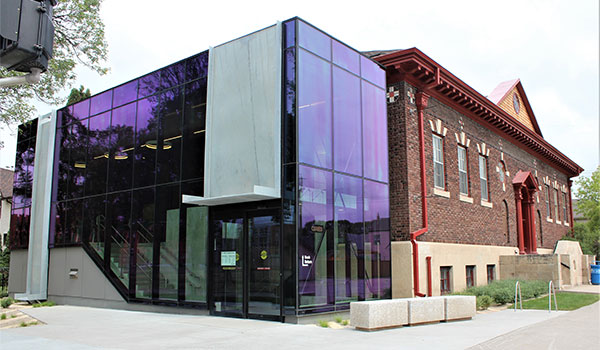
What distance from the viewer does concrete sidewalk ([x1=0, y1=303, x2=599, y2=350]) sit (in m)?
8.74

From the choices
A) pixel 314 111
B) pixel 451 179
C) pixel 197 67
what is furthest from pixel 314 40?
pixel 451 179

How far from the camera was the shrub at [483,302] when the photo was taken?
14.4 metres

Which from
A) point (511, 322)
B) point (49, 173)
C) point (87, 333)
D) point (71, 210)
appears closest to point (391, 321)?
point (511, 322)

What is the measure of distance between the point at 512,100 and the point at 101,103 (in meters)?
20.6

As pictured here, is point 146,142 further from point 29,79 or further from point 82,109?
point 29,79

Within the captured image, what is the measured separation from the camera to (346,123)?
45.1 feet

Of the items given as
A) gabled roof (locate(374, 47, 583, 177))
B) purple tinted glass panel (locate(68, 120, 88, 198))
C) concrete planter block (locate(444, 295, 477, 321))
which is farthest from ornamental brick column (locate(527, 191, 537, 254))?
purple tinted glass panel (locate(68, 120, 88, 198))

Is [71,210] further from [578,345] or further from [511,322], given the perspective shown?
[578,345]

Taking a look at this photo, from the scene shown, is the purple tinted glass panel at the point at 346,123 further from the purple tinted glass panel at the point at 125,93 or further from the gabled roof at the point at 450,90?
the purple tinted glass panel at the point at 125,93

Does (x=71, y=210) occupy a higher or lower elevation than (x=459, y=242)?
higher

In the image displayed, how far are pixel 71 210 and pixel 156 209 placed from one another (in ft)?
16.8

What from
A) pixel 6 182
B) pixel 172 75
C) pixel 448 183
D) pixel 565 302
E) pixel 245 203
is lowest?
pixel 565 302

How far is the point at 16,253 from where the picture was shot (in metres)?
20.3

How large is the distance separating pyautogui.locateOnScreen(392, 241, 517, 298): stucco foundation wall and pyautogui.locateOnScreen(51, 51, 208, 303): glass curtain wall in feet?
18.9
